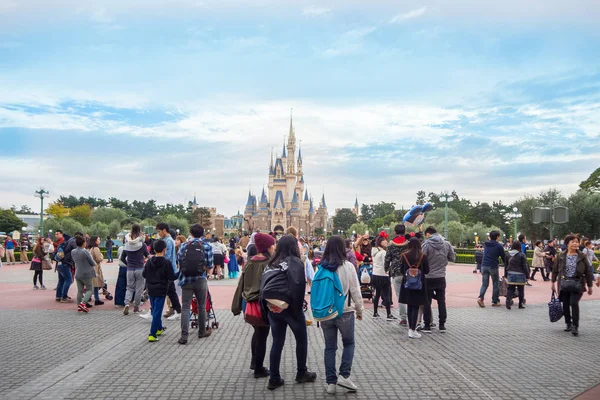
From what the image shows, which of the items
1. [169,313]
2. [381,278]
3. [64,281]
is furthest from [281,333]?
[64,281]

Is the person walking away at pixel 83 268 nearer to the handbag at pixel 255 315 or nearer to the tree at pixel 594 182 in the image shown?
the handbag at pixel 255 315

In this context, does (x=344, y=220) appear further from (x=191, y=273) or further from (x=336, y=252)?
(x=336, y=252)

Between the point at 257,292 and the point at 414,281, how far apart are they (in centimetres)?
346

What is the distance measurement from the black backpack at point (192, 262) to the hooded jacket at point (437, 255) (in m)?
4.30

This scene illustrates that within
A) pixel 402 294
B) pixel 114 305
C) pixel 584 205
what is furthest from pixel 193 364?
pixel 584 205

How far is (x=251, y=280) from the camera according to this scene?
682cm

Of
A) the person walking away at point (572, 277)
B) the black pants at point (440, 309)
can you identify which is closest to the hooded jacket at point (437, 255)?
the black pants at point (440, 309)

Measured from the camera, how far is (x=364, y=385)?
6.26m

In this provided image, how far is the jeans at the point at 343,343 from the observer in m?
6.05

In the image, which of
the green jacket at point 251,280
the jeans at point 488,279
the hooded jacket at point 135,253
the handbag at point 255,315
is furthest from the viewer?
the jeans at point 488,279

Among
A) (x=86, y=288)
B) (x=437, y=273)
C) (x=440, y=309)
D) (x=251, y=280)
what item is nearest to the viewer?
(x=251, y=280)

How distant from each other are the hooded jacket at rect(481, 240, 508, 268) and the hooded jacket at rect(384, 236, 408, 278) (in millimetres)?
3259

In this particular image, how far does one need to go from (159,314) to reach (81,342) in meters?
1.38

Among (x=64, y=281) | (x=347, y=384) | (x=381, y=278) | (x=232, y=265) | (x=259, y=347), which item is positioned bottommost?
(x=347, y=384)
